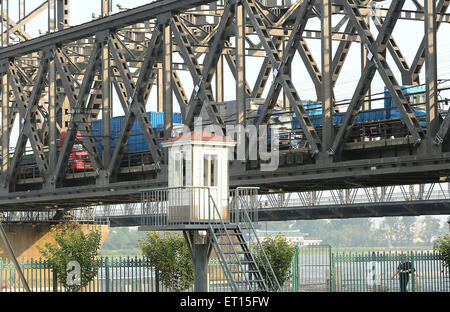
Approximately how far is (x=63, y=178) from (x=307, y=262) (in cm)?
1475

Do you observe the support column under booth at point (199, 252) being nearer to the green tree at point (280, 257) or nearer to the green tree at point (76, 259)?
the green tree at point (280, 257)

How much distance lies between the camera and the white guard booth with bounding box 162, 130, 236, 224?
2917cm

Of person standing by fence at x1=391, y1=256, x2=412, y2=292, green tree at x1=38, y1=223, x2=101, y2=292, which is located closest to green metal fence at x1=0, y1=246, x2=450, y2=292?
person standing by fence at x1=391, y1=256, x2=412, y2=292

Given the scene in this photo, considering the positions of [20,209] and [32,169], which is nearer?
[32,169]

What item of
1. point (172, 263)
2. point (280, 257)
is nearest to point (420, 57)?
point (280, 257)

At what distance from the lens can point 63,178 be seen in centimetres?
5219

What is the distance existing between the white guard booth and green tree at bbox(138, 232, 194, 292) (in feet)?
51.9

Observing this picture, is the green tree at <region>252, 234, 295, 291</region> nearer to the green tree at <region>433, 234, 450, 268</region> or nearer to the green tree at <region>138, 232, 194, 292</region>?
the green tree at <region>138, 232, 194, 292</region>

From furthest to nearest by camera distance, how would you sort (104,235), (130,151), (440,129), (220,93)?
(104,235) < (220,93) < (130,151) < (440,129)

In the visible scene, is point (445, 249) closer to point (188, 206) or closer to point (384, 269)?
point (384, 269)

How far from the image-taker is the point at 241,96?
132 ft
